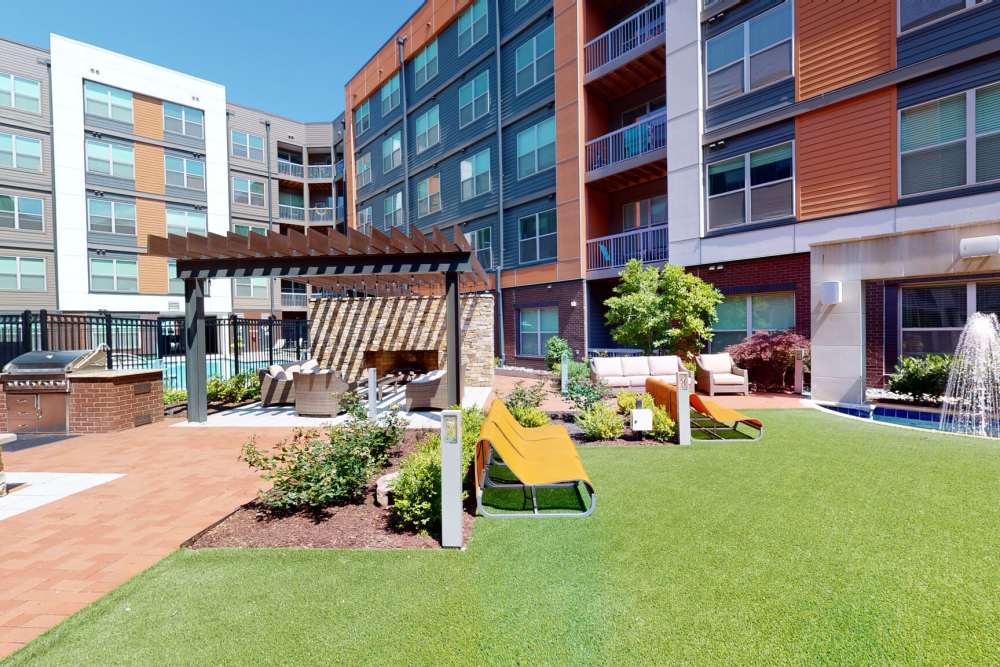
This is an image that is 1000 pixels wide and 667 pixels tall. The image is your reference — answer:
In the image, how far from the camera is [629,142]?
16.7 m

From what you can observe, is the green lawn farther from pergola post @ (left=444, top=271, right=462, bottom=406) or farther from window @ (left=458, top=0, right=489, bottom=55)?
window @ (left=458, top=0, right=489, bottom=55)

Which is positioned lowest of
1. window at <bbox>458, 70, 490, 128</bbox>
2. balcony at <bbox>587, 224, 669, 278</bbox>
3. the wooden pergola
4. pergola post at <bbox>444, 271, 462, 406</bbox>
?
pergola post at <bbox>444, 271, 462, 406</bbox>

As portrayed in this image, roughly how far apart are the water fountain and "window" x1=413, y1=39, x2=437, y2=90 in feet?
77.9

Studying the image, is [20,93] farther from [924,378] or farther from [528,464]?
[924,378]

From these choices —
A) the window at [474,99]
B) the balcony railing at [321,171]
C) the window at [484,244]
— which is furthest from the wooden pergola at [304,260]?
the balcony railing at [321,171]

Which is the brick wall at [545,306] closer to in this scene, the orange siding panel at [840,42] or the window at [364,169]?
the orange siding panel at [840,42]

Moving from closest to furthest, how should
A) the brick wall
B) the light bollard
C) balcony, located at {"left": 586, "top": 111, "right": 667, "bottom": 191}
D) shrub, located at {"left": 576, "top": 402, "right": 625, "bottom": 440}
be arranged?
the light bollard → shrub, located at {"left": 576, "top": 402, "right": 625, "bottom": 440} → balcony, located at {"left": 586, "top": 111, "right": 667, "bottom": 191} → the brick wall

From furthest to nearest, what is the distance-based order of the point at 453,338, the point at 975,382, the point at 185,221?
the point at 185,221 → the point at 975,382 → the point at 453,338

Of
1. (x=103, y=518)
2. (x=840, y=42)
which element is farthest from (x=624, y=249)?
(x=103, y=518)

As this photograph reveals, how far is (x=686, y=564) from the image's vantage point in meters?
3.47

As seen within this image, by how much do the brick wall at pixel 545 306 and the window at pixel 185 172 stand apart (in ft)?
77.6

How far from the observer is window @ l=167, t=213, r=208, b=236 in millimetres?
29703

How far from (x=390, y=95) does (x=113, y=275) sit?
19255 millimetres

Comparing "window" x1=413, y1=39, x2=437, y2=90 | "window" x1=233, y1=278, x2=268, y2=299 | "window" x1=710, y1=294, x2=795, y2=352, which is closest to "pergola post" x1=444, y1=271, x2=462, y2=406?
"window" x1=710, y1=294, x2=795, y2=352
